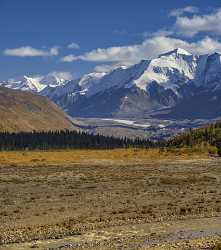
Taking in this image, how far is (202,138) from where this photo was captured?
156375 mm

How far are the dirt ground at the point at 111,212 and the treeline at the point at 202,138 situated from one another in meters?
71.1

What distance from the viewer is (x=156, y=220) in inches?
1598

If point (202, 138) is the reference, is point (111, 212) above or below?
below

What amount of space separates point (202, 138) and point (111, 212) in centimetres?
11412

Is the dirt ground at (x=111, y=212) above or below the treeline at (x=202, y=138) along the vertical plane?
below

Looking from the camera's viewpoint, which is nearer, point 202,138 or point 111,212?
point 111,212

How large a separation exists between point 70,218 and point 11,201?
1202cm

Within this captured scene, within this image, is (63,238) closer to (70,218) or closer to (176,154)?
(70,218)

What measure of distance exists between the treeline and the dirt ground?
71.1m

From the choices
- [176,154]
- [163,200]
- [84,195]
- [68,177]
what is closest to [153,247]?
[163,200]

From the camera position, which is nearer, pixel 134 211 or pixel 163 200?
pixel 134 211

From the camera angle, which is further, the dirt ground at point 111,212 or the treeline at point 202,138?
the treeline at point 202,138

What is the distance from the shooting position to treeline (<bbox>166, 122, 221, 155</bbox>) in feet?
487

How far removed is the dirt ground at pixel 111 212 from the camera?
3284 centimetres
